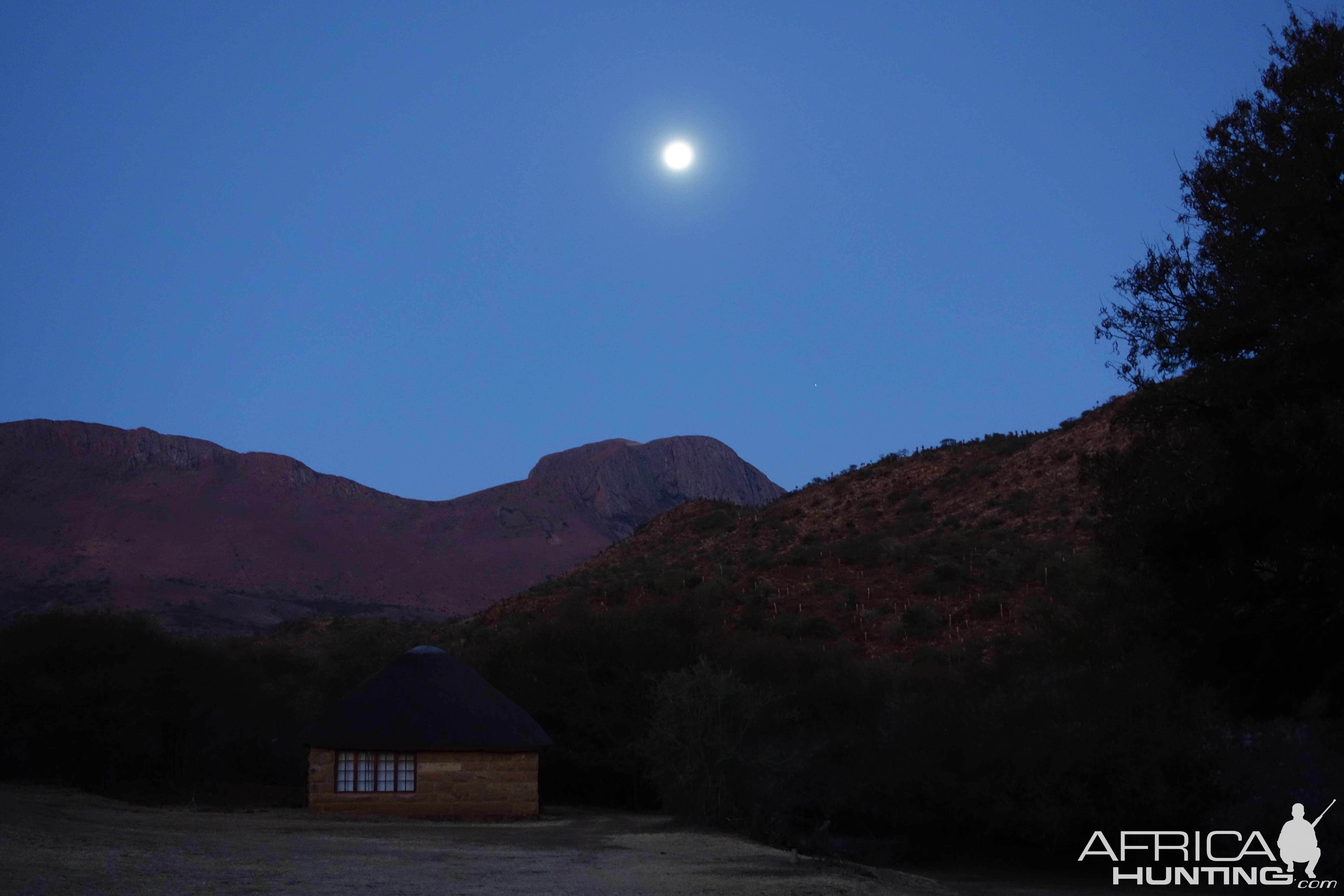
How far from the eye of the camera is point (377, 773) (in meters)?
22.8

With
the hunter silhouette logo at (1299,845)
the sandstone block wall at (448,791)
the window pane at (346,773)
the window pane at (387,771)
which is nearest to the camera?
the hunter silhouette logo at (1299,845)

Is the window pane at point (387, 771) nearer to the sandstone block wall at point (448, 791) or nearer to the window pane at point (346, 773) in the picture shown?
the sandstone block wall at point (448, 791)

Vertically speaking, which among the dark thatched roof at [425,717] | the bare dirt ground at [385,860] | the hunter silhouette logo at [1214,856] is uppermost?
the dark thatched roof at [425,717]

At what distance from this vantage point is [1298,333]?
33.8 feet

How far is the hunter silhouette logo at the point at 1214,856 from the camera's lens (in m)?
16.2

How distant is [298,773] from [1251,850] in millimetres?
25289

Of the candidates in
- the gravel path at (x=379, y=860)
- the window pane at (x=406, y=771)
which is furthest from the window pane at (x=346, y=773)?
the gravel path at (x=379, y=860)

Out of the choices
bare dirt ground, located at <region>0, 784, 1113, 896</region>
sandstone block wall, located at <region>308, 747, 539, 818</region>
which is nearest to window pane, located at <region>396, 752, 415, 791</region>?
sandstone block wall, located at <region>308, 747, 539, 818</region>

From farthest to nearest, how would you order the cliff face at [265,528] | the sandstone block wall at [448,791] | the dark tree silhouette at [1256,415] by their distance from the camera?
the cliff face at [265,528], the sandstone block wall at [448,791], the dark tree silhouette at [1256,415]

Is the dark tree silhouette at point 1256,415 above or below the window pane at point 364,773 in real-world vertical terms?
above

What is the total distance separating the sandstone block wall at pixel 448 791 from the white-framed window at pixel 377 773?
101 mm

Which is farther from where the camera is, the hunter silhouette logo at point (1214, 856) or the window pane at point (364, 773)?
the window pane at point (364, 773)

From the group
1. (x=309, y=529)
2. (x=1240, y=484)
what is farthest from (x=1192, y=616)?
(x=309, y=529)

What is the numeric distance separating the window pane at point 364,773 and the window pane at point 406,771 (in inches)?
19.9
